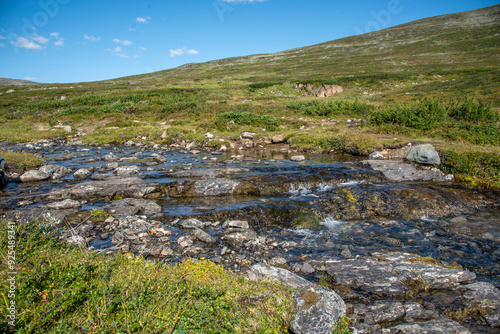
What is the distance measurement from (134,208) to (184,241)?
3.10 meters

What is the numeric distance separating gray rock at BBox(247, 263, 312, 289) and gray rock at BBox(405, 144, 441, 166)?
11156 millimetres

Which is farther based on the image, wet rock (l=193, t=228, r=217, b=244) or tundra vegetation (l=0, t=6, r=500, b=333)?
wet rock (l=193, t=228, r=217, b=244)

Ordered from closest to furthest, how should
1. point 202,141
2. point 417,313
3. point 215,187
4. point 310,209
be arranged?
point 417,313 → point 310,209 → point 215,187 → point 202,141

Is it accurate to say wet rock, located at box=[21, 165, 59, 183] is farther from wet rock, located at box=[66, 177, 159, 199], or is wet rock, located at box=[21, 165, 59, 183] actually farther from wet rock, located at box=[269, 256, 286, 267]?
wet rock, located at box=[269, 256, 286, 267]

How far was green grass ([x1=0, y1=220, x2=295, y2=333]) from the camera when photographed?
3.23 metres

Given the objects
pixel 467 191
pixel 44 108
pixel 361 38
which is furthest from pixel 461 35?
pixel 44 108

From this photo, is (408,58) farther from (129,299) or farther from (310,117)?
(129,299)

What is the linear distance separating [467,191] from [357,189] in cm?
423

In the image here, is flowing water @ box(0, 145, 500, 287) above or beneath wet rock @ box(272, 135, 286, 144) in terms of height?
beneath

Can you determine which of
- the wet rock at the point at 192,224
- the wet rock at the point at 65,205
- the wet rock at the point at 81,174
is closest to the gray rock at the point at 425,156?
Result: the wet rock at the point at 192,224

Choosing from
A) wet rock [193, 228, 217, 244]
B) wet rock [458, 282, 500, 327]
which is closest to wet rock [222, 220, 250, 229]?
wet rock [193, 228, 217, 244]

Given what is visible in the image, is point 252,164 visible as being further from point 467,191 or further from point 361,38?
point 361,38

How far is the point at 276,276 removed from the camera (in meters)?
5.30

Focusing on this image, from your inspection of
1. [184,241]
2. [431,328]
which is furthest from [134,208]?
[431,328]
